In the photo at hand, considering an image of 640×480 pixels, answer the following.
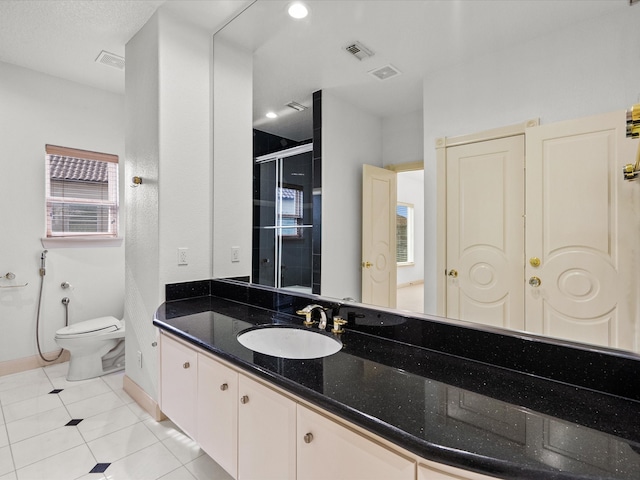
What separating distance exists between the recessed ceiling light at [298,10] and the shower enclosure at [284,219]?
717 millimetres

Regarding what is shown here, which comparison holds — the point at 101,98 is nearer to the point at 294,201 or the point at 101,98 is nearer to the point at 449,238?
the point at 294,201

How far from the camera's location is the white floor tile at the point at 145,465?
1678mm

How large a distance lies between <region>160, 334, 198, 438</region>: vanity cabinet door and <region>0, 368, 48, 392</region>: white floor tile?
1.79 metres

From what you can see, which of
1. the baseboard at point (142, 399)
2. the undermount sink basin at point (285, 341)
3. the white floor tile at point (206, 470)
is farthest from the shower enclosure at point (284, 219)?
the baseboard at point (142, 399)

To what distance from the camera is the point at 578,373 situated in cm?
95

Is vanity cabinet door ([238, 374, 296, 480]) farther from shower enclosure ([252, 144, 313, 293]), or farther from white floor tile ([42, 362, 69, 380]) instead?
white floor tile ([42, 362, 69, 380])

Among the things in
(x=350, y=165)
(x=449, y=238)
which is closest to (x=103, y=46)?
(x=350, y=165)

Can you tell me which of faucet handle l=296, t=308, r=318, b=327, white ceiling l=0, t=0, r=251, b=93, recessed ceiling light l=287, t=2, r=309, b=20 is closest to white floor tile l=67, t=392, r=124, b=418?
faucet handle l=296, t=308, r=318, b=327

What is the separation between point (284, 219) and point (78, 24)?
194cm

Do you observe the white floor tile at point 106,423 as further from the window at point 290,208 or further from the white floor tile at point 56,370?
the window at point 290,208

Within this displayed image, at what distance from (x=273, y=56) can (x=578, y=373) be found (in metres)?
2.09

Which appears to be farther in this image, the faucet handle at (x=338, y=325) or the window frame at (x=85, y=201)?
the window frame at (x=85, y=201)

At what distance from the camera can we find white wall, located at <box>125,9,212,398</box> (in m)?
2.12

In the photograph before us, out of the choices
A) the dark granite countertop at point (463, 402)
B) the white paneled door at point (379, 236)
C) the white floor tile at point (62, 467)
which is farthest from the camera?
the white floor tile at point (62, 467)
